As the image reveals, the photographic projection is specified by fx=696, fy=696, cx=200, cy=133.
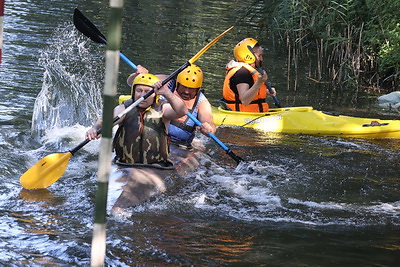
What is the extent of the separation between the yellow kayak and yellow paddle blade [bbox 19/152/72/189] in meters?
3.23

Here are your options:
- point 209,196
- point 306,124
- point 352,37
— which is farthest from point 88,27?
point 352,37

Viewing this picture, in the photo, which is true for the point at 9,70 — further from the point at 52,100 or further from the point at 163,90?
→ the point at 163,90

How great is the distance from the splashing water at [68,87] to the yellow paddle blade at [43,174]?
71.9 inches

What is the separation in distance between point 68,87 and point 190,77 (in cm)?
295

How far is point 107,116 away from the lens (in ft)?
9.23

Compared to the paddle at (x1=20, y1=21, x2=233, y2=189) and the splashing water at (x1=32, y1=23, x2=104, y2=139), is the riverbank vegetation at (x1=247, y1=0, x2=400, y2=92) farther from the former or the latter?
the paddle at (x1=20, y1=21, x2=233, y2=189)

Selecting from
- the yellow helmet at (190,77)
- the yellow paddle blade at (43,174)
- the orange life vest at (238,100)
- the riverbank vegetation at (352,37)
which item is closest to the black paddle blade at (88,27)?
the yellow helmet at (190,77)

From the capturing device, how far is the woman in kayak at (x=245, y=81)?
8.55 meters

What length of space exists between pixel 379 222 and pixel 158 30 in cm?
1069

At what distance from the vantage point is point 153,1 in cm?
2022

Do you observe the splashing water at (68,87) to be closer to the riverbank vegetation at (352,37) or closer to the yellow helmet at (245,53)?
the yellow helmet at (245,53)

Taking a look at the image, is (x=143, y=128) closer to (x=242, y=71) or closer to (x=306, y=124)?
(x=242, y=71)

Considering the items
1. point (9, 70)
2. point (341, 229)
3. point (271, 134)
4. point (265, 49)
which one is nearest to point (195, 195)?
point (341, 229)

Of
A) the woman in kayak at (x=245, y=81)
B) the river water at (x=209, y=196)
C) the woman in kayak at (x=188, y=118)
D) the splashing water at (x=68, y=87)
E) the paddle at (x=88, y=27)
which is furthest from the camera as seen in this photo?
the woman in kayak at (x=245, y=81)
